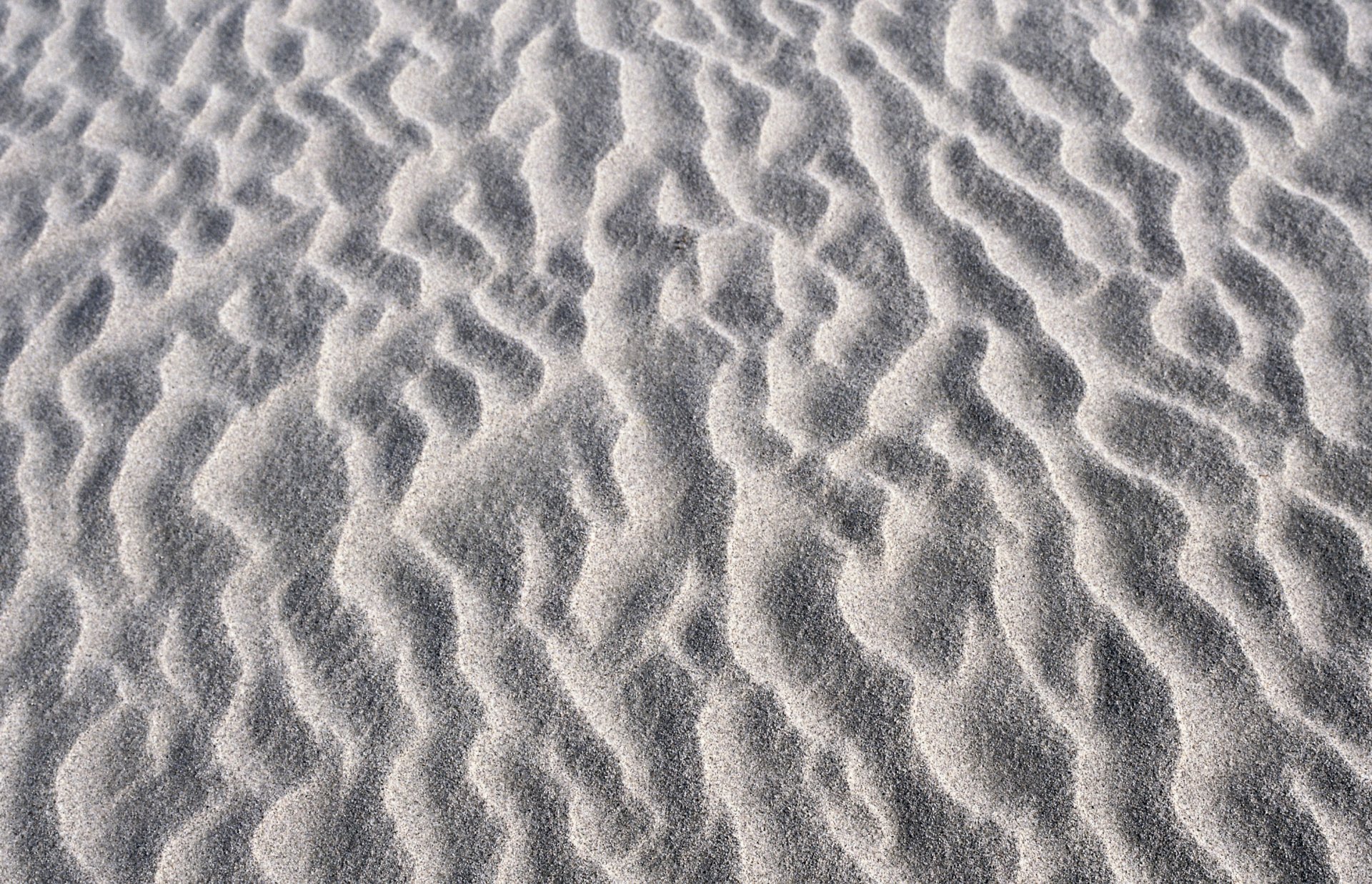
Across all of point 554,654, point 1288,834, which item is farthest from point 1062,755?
point 554,654

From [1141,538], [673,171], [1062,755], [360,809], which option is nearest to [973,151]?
[673,171]

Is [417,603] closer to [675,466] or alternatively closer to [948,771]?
[675,466]

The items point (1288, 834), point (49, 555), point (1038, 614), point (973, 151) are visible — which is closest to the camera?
point (1288, 834)

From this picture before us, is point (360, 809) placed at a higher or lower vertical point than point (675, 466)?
lower

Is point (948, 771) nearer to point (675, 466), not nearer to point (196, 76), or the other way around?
point (675, 466)

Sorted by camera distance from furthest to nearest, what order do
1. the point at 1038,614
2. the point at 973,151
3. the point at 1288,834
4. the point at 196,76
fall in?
the point at 196,76
the point at 973,151
the point at 1038,614
the point at 1288,834

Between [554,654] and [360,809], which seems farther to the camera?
[554,654]

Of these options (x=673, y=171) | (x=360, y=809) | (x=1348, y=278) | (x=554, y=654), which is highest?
(x=1348, y=278)
